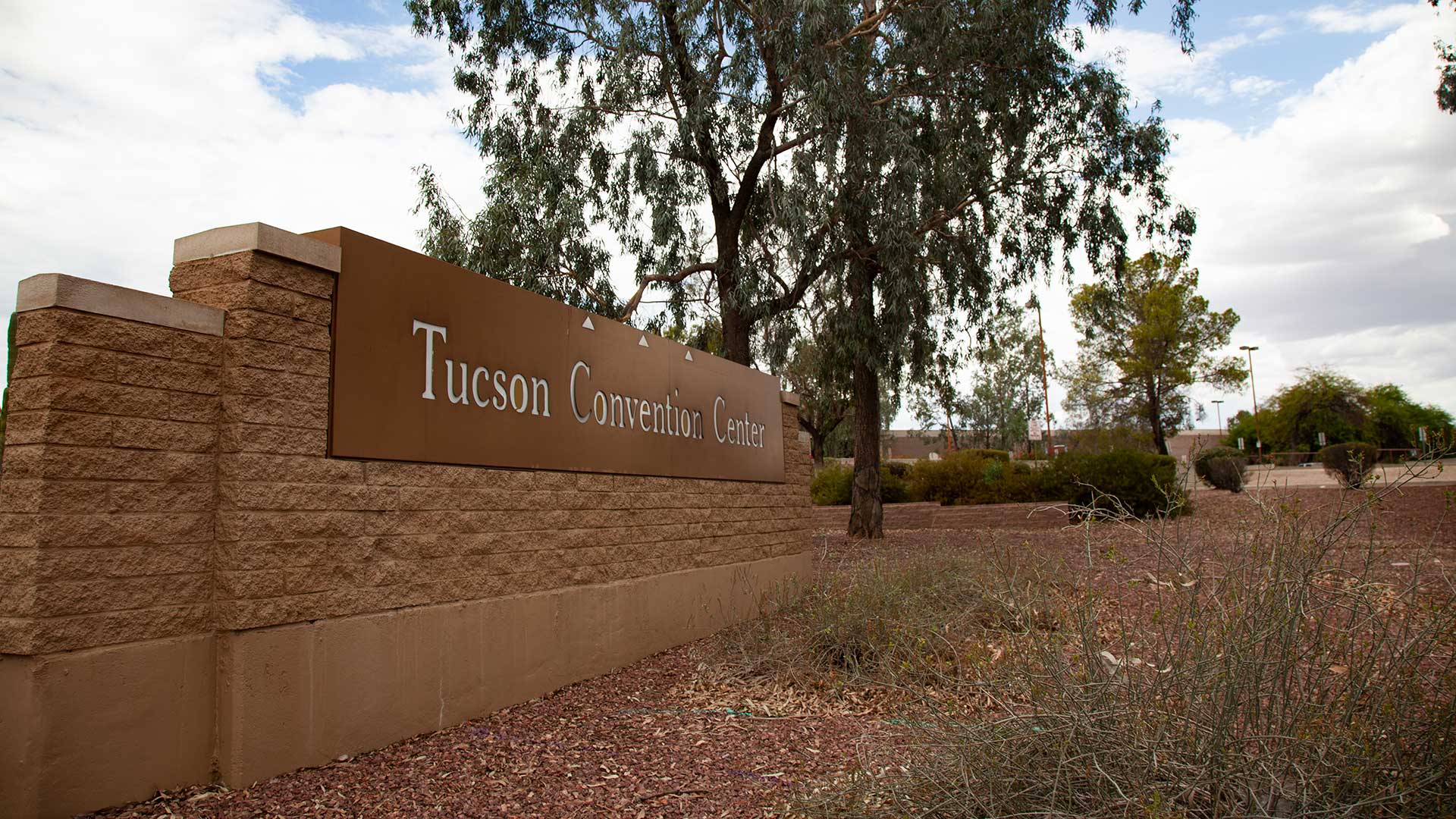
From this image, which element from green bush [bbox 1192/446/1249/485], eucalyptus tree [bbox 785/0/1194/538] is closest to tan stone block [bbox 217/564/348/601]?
eucalyptus tree [bbox 785/0/1194/538]

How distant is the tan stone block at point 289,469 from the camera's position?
12.6 feet

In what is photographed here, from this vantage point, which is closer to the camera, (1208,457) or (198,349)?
(198,349)

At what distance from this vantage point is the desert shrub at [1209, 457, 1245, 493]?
896 inches

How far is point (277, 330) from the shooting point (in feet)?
13.3

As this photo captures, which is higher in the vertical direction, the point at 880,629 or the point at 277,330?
the point at 277,330

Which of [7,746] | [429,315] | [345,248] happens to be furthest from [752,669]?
[7,746]

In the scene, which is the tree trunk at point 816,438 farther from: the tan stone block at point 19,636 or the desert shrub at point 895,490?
the tan stone block at point 19,636

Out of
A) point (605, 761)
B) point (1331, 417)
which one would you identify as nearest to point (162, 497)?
point (605, 761)

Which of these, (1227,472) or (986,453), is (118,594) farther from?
(986,453)

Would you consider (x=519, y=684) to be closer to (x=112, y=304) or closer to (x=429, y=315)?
(x=429, y=315)

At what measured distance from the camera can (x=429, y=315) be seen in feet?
16.0

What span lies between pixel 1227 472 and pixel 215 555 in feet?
80.0

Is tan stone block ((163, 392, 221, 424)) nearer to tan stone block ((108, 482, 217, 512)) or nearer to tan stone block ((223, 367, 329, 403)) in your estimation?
tan stone block ((223, 367, 329, 403))

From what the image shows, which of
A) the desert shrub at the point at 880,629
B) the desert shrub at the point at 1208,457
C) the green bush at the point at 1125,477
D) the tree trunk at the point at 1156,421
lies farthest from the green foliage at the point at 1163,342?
the desert shrub at the point at 880,629
